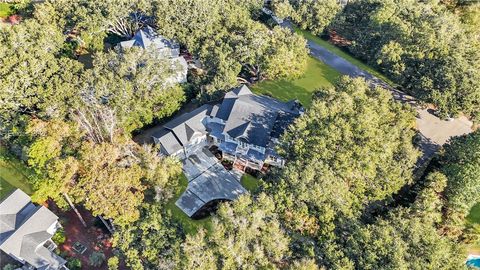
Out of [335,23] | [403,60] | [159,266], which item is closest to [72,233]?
[159,266]

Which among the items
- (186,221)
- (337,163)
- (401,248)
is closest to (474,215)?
(401,248)

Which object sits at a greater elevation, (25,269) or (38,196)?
(38,196)

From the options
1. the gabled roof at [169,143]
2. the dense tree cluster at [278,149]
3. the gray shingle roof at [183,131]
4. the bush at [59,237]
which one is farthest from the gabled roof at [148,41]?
the bush at [59,237]

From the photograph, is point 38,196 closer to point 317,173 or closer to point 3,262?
point 3,262

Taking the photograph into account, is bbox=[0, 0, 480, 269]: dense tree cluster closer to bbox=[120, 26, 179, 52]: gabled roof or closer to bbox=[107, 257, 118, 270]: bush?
bbox=[107, 257, 118, 270]: bush

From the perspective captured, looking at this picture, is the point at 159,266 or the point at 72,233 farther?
the point at 72,233

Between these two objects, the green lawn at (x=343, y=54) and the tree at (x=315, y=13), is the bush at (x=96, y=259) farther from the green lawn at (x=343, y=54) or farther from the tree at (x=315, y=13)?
the tree at (x=315, y=13)

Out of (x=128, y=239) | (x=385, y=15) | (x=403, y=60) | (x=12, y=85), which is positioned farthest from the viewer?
(x=385, y=15)
